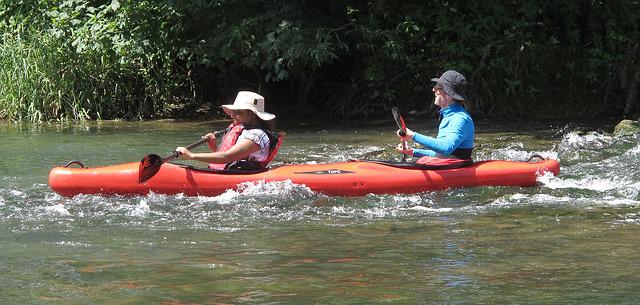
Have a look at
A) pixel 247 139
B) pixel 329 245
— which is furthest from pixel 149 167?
pixel 329 245

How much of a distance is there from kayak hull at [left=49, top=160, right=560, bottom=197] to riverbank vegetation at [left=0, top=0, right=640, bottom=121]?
A: 5720 millimetres

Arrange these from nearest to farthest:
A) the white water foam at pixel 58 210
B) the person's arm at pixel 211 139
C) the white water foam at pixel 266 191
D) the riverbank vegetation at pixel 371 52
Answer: the white water foam at pixel 58 210 < the white water foam at pixel 266 191 < the person's arm at pixel 211 139 < the riverbank vegetation at pixel 371 52

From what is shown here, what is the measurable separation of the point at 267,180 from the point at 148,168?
903 mm

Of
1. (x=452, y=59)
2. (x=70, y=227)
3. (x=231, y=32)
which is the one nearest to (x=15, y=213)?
(x=70, y=227)

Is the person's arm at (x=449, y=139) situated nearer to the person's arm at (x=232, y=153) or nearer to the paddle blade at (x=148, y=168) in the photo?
the person's arm at (x=232, y=153)

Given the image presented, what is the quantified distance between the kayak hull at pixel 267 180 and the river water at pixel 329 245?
88 millimetres

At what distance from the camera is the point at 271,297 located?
4.55 m

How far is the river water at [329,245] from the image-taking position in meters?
4.65

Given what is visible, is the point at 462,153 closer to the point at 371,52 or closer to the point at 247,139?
the point at 247,139

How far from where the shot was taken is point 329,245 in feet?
18.9

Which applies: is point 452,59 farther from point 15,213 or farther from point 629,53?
point 15,213

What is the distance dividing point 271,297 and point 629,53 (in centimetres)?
1068

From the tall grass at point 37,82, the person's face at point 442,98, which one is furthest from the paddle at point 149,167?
the tall grass at point 37,82

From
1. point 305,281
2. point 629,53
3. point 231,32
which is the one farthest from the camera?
point 629,53
